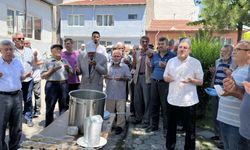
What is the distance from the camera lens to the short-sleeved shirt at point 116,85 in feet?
18.2

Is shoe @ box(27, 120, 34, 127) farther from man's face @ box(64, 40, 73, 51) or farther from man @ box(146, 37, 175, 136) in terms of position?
man @ box(146, 37, 175, 136)

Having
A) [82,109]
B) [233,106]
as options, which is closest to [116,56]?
[82,109]

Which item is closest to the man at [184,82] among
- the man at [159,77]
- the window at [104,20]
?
the man at [159,77]

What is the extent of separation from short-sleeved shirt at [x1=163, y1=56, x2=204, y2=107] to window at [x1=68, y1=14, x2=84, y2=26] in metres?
28.7

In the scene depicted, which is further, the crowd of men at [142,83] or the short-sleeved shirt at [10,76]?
the short-sleeved shirt at [10,76]

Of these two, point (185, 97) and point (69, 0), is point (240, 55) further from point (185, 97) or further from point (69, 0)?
point (69, 0)

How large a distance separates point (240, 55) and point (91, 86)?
3077 mm

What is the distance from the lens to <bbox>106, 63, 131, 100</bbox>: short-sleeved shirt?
5.56m

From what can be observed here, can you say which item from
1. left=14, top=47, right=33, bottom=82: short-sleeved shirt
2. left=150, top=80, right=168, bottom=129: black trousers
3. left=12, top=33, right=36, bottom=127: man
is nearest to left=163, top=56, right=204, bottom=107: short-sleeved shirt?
left=150, top=80, right=168, bottom=129: black trousers

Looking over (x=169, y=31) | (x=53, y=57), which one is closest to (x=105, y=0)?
(x=169, y=31)

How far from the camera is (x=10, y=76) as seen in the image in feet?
13.4

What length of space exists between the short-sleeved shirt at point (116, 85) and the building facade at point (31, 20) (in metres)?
8.52

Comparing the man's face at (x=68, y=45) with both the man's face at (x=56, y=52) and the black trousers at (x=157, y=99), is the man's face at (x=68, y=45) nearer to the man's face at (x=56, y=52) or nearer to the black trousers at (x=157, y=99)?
the man's face at (x=56, y=52)

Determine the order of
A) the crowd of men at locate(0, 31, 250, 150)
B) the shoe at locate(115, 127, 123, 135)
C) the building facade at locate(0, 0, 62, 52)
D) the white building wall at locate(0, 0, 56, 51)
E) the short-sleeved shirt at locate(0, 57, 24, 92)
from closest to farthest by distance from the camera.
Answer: the crowd of men at locate(0, 31, 250, 150) → the short-sleeved shirt at locate(0, 57, 24, 92) → the shoe at locate(115, 127, 123, 135) → the white building wall at locate(0, 0, 56, 51) → the building facade at locate(0, 0, 62, 52)
